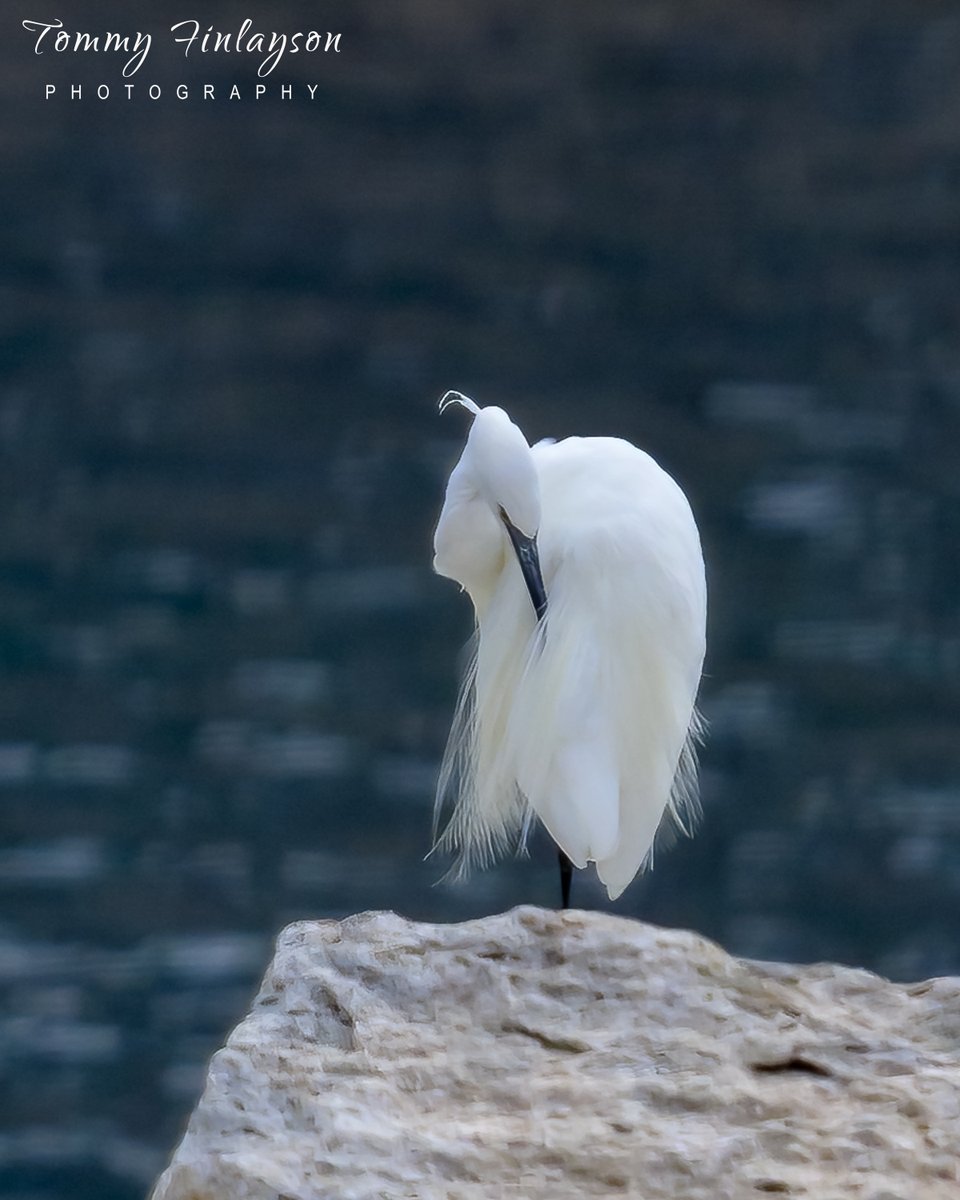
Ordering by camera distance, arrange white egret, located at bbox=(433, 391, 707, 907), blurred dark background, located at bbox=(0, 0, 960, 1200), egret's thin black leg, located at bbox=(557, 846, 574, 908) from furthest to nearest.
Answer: blurred dark background, located at bbox=(0, 0, 960, 1200) → egret's thin black leg, located at bbox=(557, 846, 574, 908) → white egret, located at bbox=(433, 391, 707, 907)

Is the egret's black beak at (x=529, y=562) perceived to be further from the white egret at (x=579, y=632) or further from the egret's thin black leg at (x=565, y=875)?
the egret's thin black leg at (x=565, y=875)

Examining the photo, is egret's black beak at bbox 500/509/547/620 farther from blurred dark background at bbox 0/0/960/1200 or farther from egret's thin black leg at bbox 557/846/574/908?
blurred dark background at bbox 0/0/960/1200

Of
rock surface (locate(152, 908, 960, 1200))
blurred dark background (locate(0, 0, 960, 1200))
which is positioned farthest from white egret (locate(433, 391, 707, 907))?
blurred dark background (locate(0, 0, 960, 1200))

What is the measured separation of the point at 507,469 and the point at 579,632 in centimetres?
18

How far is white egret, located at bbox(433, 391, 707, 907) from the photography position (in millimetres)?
1868

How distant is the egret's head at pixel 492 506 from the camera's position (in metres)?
1.87

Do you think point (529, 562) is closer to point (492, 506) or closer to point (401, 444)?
point (492, 506)

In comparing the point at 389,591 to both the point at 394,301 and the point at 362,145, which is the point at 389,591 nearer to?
the point at 394,301

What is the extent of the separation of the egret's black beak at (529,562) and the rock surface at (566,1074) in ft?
1.78

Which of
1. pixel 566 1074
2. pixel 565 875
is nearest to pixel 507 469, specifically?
pixel 565 875

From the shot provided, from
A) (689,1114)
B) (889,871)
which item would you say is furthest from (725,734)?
(689,1114)

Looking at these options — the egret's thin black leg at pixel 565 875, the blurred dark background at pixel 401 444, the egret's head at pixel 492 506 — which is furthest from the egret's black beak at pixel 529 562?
the blurred dark background at pixel 401 444

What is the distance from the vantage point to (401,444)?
4250mm

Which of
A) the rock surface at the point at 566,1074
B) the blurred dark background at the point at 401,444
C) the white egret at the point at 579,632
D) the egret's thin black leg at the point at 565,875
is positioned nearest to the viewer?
the rock surface at the point at 566,1074
